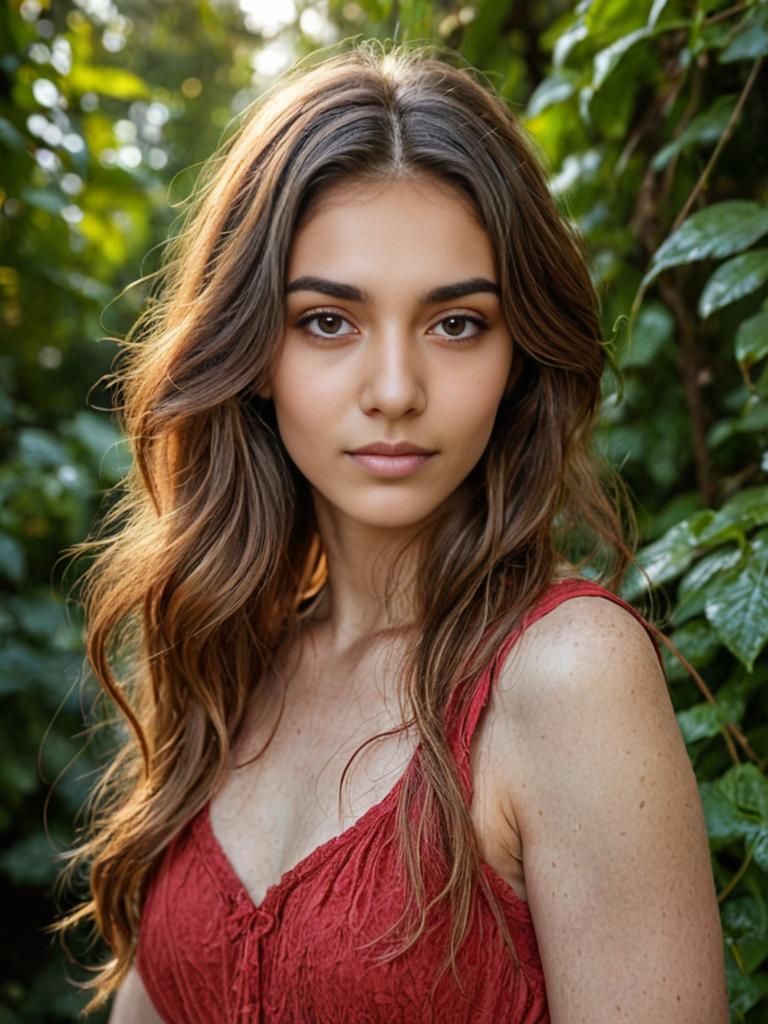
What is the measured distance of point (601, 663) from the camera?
1.29 m

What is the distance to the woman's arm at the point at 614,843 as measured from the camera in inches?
47.9

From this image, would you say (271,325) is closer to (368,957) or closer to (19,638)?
(368,957)

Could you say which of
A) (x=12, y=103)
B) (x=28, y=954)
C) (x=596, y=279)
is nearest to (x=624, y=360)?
(x=596, y=279)

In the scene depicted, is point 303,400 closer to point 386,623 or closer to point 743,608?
point 386,623

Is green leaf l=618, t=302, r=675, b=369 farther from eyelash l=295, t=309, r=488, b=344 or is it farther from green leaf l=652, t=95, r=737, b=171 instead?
eyelash l=295, t=309, r=488, b=344

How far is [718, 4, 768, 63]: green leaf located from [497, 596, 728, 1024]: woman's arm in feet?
2.73

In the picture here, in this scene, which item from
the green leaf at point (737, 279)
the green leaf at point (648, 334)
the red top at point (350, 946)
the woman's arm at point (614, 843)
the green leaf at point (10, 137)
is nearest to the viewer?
the woman's arm at point (614, 843)

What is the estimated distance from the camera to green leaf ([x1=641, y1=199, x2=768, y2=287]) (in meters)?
1.59

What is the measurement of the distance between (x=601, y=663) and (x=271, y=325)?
585 millimetres

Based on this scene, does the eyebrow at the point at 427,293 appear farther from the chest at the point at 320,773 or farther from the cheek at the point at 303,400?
the chest at the point at 320,773

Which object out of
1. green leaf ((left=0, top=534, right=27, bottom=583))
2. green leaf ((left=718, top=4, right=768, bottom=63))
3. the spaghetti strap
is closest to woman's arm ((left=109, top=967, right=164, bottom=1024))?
the spaghetti strap

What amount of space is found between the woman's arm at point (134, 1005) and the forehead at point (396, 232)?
113 cm

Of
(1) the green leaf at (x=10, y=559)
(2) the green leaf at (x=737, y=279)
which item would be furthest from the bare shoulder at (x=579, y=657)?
(1) the green leaf at (x=10, y=559)

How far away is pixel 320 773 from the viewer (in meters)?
1.59
